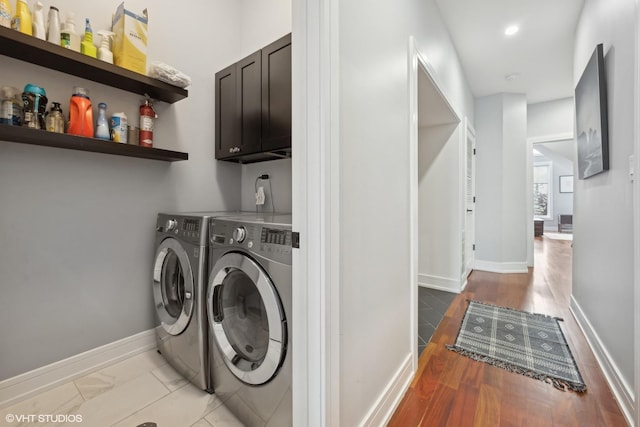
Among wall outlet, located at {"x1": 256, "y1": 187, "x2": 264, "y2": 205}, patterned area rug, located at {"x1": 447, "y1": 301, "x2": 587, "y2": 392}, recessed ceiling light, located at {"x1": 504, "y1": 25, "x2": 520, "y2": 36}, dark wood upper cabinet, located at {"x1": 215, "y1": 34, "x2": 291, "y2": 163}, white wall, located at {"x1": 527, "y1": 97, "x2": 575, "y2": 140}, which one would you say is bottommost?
patterned area rug, located at {"x1": 447, "y1": 301, "x2": 587, "y2": 392}

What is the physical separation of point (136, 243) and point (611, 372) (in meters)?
3.01

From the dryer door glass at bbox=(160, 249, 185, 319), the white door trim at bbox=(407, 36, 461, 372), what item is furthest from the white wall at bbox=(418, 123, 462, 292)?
the dryer door glass at bbox=(160, 249, 185, 319)

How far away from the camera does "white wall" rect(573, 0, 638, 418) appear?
4.42 ft

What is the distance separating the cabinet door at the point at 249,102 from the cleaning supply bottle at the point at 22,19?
1.07m

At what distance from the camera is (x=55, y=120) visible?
1.42 meters

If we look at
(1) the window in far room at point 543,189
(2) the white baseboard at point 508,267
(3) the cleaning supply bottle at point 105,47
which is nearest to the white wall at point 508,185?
(2) the white baseboard at point 508,267

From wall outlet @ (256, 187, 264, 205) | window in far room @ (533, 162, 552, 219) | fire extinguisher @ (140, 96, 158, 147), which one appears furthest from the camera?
window in far room @ (533, 162, 552, 219)

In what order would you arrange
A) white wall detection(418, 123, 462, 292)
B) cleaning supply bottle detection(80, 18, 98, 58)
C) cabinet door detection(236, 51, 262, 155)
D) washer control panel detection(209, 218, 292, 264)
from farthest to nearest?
white wall detection(418, 123, 462, 292)
cabinet door detection(236, 51, 262, 155)
cleaning supply bottle detection(80, 18, 98, 58)
washer control panel detection(209, 218, 292, 264)

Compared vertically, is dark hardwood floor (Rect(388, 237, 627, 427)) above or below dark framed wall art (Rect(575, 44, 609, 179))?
below

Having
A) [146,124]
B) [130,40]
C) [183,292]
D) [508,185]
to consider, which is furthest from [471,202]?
[130,40]

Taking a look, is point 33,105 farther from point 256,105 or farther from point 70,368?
point 70,368

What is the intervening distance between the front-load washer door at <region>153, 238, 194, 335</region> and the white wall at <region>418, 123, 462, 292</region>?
276 cm

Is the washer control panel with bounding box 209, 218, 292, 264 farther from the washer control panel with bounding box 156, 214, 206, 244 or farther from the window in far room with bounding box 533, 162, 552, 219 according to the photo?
the window in far room with bounding box 533, 162, 552, 219

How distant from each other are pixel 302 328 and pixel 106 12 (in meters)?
2.24
